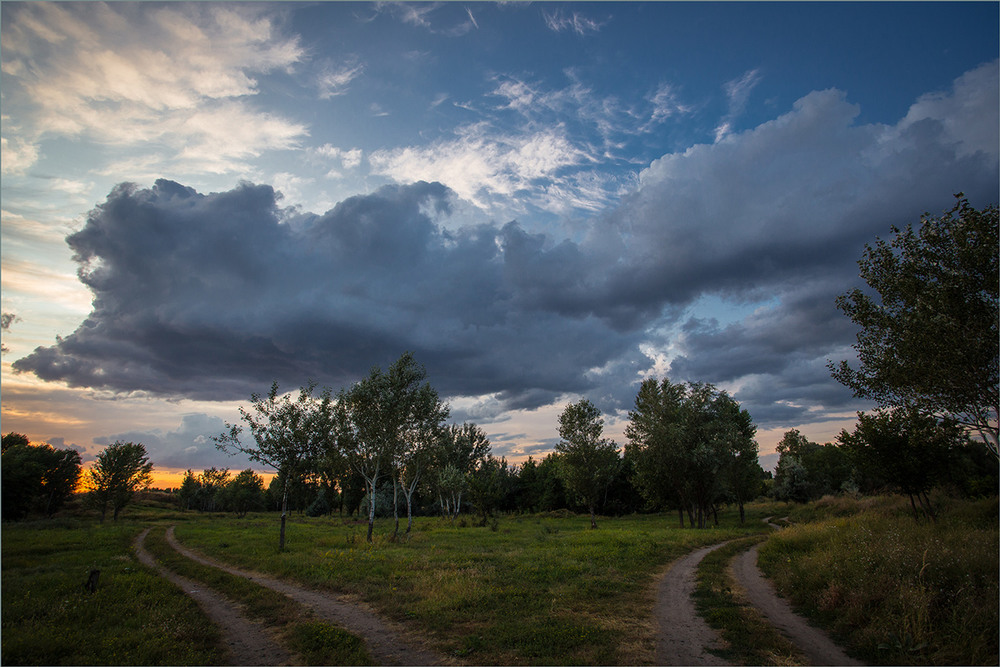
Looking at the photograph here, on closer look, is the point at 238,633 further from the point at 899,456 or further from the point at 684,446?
the point at 684,446

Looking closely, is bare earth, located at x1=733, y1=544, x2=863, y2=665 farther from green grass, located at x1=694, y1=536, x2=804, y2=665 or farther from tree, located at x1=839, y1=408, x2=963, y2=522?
tree, located at x1=839, y1=408, x2=963, y2=522

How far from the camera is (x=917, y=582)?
456 inches

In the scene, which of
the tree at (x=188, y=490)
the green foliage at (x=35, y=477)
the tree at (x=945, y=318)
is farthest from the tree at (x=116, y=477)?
the tree at (x=945, y=318)

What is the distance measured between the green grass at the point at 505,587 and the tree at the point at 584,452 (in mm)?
25643

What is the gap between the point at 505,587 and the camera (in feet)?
55.3

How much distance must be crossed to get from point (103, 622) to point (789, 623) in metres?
20.8

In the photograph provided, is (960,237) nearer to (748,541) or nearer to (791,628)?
(791,628)

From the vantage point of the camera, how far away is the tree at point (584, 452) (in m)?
57.9

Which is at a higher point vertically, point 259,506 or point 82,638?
point 82,638

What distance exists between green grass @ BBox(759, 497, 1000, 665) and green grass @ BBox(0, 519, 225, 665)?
55.8 feet

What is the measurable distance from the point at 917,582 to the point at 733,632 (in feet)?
17.4

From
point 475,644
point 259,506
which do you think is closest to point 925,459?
point 475,644

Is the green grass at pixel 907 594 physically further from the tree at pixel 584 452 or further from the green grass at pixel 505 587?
the tree at pixel 584 452

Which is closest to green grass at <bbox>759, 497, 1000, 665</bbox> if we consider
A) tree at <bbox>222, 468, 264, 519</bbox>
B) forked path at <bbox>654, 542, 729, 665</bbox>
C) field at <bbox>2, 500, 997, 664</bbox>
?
field at <bbox>2, 500, 997, 664</bbox>
